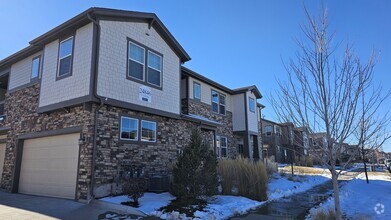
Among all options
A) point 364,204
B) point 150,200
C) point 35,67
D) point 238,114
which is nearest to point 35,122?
point 35,67

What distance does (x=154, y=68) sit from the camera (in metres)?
13.1

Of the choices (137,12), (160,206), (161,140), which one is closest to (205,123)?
(161,140)

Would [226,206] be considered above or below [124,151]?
below

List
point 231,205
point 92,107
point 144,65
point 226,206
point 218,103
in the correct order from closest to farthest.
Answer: point 226,206, point 231,205, point 92,107, point 144,65, point 218,103

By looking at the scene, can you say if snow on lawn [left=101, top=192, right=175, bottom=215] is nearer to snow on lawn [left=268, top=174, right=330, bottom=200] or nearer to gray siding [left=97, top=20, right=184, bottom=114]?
gray siding [left=97, top=20, right=184, bottom=114]

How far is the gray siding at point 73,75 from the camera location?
1045cm

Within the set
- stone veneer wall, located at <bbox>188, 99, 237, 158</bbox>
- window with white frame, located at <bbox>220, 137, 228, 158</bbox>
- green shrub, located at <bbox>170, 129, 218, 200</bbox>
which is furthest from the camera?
window with white frame, located at <bbox>220, 137, 228, 158</bbox>

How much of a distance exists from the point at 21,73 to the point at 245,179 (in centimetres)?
1219

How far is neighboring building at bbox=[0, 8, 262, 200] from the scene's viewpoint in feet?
33.4

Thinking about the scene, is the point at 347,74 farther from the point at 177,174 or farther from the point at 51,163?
the point at 51,163

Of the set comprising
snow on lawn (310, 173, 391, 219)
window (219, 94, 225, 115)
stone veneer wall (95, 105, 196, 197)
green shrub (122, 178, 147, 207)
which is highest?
window (219, 94, 225, 115)

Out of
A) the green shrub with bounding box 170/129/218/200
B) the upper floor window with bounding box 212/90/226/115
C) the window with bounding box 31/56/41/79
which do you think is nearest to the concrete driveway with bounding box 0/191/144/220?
the green shrub with bounding box 170/129/218/200

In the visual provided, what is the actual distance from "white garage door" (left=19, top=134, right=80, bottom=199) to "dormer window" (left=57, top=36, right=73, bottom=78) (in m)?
2.57

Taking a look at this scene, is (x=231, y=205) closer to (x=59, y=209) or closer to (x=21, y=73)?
(x=59, y=209)
